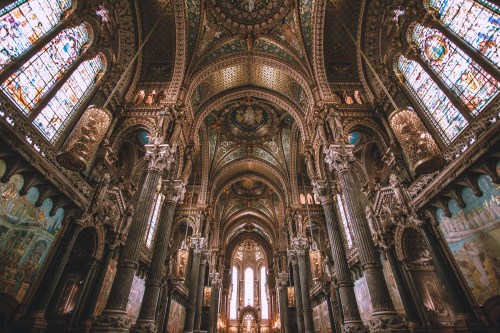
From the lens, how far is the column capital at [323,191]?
12.3 meters

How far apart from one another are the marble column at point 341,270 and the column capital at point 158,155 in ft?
23.9

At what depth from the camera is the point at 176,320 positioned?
17.2 metres

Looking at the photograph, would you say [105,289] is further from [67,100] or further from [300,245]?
[300,245]

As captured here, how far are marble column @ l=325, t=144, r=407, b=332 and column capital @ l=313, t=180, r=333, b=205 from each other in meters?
2.28

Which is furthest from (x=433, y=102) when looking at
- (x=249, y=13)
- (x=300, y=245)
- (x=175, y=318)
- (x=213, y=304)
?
(x=213, y=304)

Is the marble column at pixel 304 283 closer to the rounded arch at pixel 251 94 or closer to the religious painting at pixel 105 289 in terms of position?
the rounded arch at pixel 251 94

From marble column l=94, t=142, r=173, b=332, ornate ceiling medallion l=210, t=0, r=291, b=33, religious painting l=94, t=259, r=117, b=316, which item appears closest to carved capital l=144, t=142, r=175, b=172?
marble column l=94, t=142, r=173, b=332

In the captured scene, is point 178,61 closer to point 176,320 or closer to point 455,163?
point 455,163

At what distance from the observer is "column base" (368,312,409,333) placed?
22.7 feet

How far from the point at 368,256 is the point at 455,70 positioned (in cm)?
693

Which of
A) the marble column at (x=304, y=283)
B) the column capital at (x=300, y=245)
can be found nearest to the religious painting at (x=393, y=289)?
the marble column at (x=304, y=283)

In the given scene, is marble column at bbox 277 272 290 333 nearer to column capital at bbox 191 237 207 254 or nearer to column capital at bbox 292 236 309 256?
column capital at bbox 292 236 309 256

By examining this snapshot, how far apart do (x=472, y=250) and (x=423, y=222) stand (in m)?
1.57

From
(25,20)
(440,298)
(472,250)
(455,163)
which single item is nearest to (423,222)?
(472,250)
